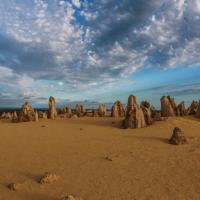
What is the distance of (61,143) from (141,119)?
6947 mm

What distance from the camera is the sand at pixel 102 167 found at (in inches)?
289

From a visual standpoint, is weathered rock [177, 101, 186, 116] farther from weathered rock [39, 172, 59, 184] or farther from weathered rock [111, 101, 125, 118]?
weathered rock [39, 172, 59, 184]

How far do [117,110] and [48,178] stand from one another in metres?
23.0

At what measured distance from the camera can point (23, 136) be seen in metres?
16.0

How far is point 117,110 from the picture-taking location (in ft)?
101

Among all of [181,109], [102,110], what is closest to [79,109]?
[102,110]

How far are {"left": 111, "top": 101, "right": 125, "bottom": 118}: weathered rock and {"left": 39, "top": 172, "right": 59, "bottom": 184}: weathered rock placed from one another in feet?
73.2

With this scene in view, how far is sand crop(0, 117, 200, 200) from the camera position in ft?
24.1

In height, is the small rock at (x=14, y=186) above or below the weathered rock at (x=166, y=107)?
below

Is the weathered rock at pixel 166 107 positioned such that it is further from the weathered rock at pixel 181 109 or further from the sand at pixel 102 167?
the sand at pixel 102 167

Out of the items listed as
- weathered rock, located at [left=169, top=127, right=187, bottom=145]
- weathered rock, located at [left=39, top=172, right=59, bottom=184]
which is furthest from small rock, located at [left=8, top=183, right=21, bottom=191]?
weathered rock, located at [left=169, top=127, right=187, bottom=145]

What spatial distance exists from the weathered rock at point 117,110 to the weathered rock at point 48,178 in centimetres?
2230

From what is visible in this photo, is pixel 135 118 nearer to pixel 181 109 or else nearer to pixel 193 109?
pixel 181 109

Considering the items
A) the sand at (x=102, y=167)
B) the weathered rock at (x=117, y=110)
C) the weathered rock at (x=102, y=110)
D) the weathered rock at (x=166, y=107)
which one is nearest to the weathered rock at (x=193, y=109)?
the weathered rock at (x=166, y=107)
